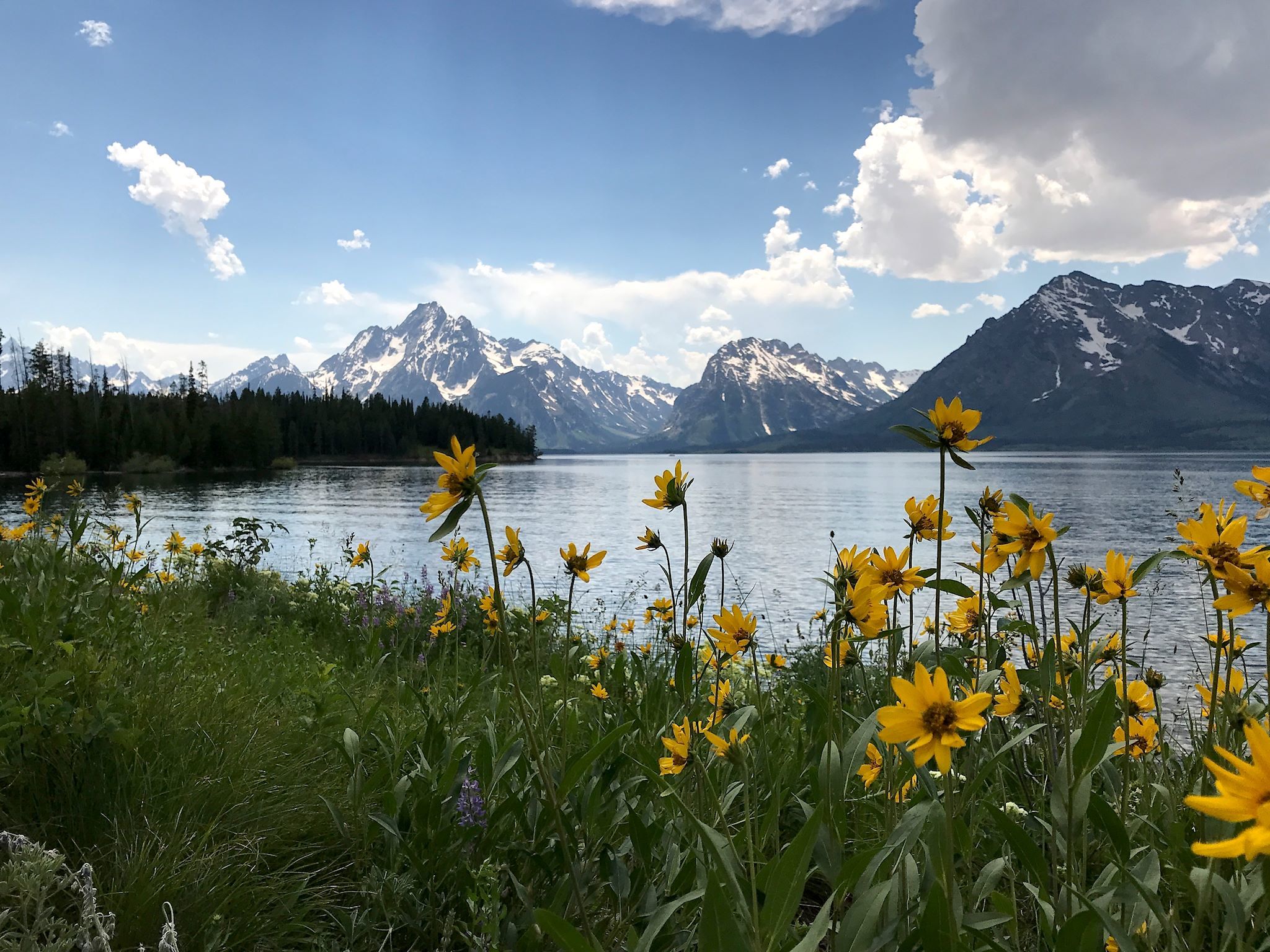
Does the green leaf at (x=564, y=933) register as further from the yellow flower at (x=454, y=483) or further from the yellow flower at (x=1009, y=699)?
the yellow flower at (x=1009, y=699)

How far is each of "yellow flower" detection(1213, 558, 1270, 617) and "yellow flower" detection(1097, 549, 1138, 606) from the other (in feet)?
1.22

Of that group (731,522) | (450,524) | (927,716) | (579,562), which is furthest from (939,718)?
(731,522)

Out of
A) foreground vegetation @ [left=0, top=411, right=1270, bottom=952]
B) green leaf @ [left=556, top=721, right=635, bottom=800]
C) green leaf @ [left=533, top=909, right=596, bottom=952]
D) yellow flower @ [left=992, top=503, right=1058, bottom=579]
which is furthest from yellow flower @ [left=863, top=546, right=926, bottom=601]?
green leaf @ [left=533, top=909, right=596, bottom=952]

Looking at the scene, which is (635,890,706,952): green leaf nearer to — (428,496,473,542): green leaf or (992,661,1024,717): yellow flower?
(428,496,473,542): green leaf

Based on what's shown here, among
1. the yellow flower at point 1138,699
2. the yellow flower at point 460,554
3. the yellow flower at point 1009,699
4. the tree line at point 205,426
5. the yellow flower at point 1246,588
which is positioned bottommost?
the yellow flower at point 1138,699

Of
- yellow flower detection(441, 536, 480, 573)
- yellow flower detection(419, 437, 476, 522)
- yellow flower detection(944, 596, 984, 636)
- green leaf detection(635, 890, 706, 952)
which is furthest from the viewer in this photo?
yellow flower detection(441, 536, 480, 573)

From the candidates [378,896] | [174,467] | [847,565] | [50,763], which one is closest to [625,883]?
[378,896]

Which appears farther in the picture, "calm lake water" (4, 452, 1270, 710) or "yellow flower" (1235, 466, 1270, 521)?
"calm lake water" (4, 452, 1270, 710)

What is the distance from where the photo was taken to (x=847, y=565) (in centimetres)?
196

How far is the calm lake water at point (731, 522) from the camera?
41.0 ft

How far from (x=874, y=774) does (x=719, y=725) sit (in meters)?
0.66

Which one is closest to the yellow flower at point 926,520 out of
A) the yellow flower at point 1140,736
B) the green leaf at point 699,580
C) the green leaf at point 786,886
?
the green leaf at point 699,580

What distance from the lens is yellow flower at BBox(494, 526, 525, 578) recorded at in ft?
6.35

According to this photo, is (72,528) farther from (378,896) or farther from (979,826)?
(979,826)
